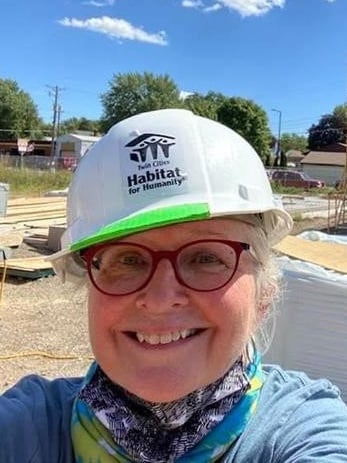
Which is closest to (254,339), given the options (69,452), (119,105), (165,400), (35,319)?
(165,400)

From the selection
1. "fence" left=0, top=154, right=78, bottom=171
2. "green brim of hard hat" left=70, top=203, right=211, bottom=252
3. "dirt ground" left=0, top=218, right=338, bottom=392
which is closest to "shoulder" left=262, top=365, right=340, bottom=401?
"green brim of hard hat" left=70, top=203, right=211, bottom=252

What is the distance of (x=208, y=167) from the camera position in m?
1.22

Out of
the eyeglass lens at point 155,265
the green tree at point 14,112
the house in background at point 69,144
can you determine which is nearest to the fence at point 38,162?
the house in background at point 69,144

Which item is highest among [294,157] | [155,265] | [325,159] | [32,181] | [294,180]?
[155,265]

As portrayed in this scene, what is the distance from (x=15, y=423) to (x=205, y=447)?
0.34 metres

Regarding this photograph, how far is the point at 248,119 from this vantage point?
3083 inches

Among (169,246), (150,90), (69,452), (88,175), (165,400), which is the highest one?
(150,90)

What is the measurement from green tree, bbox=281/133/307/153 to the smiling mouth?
391 ft

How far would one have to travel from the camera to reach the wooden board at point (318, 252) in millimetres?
4121

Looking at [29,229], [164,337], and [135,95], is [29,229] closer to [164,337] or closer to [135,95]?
[164,337]

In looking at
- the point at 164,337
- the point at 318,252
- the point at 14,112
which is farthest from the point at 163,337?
the point at 14,112

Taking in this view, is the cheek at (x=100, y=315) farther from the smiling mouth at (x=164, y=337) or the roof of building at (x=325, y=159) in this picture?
the roof of building at (x=325, y=159)

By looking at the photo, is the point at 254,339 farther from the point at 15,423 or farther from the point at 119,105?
the point at 119,105

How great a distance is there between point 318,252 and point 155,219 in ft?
11.4
